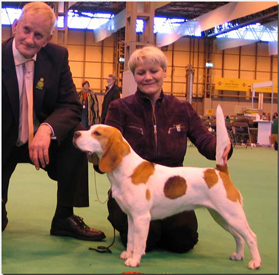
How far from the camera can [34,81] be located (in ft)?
7.44

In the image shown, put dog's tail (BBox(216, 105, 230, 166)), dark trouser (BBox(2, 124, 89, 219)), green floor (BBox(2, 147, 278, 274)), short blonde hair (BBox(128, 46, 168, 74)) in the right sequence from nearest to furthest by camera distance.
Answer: green floor (BBox(2, 147, 278, 274))
dog's tail (BBox(216, 105, 230, 166))
short blonde hair (BBox(128, 46, 168, 74))
dark trouser (BBox(2, 124, 89, 219))

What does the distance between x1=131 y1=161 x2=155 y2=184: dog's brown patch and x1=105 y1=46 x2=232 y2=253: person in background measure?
0.40 meters

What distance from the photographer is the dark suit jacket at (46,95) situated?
85.8 inches

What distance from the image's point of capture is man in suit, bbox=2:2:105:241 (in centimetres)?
213

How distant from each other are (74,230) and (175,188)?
0.91 metres

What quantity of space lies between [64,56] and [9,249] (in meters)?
1.17

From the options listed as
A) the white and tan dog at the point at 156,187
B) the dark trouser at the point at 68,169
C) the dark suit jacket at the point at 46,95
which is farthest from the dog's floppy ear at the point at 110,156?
the dark trouser at the point at 68,169

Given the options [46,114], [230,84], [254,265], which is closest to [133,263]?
[254,265]

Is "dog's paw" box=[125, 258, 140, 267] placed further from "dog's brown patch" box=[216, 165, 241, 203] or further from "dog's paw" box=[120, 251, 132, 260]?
"dog's brown patch" box=[216, 165, 241, 203]

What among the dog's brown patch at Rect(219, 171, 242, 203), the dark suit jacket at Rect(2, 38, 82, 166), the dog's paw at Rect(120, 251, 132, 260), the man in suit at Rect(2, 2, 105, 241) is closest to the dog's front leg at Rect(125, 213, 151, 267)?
the dog's paw at Rect(120, 251, 132, 260)

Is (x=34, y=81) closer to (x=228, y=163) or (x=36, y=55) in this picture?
(x=36, y=55)

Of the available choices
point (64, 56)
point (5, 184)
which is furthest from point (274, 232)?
point (5, 184)

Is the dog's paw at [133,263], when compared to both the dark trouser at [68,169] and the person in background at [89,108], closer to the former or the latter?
the dark trouser at [68,169]

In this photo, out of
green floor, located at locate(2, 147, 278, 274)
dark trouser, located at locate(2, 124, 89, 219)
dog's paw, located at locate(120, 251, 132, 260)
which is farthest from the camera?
dark trouser, located at locate(2, 124, 89, 219)
